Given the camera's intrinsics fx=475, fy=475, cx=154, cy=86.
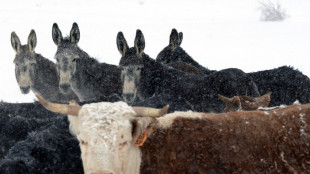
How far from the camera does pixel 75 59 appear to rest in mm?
7793

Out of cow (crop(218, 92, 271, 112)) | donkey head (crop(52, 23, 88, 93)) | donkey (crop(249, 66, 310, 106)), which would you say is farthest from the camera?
donkey head (crop(52, 23, 88, 93))

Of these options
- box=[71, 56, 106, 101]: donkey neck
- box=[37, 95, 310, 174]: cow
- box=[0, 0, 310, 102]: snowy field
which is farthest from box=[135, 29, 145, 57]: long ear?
box=[0, 0, 310, 102]: snowy field

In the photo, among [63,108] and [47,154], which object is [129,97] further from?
[63,108]

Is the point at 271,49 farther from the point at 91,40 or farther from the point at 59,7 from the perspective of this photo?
the point at 59,7

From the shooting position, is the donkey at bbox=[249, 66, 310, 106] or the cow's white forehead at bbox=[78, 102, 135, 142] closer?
the cow's white forehead at bbox=[78, 102, 135, 142]

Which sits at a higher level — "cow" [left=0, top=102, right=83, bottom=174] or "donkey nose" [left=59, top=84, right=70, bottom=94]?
"donkey nose" [left=59, top=84, right=70, bottom=94]

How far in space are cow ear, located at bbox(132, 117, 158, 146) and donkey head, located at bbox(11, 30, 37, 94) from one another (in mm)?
4942

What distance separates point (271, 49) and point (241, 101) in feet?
48.2

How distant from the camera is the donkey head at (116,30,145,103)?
7.18 m

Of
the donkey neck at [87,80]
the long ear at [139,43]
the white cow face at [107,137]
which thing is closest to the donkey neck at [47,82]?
the donkey neck at [87,80]

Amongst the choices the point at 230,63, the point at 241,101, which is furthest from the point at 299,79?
the point at 230,63

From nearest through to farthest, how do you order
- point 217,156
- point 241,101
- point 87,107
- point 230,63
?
point 87,107
point 217,156
point 241,101
point 230,63

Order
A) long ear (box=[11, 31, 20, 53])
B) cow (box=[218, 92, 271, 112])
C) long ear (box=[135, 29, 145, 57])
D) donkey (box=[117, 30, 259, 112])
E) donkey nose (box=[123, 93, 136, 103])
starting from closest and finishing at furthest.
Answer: cow (box=[218, 92, 271, 112]) < donkey (box=[117, 30, 259, 112]) < donkey nose (box=[123, 93, 136, 103]) < long ear (box=[135, 29, 145, 57]) < long ear (box=[11, 31, 20, 53])

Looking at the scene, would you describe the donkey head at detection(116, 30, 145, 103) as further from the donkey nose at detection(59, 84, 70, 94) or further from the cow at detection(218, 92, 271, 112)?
the cow at detection(218, 92, 271, 112)
